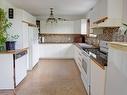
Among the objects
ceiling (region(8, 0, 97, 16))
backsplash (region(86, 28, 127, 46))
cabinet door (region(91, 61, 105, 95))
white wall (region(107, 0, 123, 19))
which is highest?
ceiling (region(8, 0, 97, 16))

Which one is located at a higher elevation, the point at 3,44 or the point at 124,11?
the point at 124,11

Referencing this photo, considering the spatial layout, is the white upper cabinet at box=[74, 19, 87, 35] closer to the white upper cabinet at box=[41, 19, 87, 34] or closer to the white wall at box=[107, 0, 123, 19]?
the white upper cabinet at box=[41, 19, 87, 34]

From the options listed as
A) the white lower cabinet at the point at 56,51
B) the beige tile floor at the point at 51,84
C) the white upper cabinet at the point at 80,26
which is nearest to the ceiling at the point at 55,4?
the white upper cabinet at the point at 80,26

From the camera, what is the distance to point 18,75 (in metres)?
4.21

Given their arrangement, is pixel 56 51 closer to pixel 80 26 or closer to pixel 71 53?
pixel 71 53

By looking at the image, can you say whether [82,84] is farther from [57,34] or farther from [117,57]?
[57,34]

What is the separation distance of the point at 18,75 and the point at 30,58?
5.65 feet

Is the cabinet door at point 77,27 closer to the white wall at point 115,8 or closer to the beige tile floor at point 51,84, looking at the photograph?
the beige tile floor at point 51,84

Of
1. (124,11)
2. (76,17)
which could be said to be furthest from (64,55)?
(124,11)

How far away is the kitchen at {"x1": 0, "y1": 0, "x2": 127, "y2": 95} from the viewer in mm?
1885

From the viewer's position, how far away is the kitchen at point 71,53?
6.18 feet

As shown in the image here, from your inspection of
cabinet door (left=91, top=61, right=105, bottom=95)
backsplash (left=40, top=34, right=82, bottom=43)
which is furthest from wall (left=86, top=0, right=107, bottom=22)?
A: backsplash (left=40, top=34, right=82, bottom=43)

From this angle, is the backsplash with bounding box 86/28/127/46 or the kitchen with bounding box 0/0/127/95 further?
the backsplash with bounding box 86/28/127/46

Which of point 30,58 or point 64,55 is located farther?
point 64,55
